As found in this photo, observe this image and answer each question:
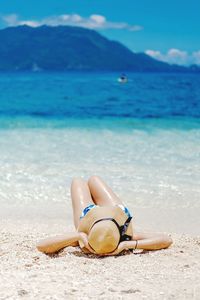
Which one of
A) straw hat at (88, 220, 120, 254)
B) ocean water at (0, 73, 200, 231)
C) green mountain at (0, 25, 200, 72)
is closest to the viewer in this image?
straw hat at (88, 220, 120, 254)

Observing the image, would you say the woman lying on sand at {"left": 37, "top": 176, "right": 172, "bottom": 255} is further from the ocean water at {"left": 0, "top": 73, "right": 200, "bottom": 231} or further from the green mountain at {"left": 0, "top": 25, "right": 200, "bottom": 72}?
the green mountain at {"left": 0, "top": 25, "right": 200, "bottom": 72}

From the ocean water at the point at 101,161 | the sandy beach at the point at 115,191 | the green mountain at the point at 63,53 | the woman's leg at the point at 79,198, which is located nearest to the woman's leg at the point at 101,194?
the woman's leg at the point at 79,198

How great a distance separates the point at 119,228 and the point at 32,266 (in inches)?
31.7

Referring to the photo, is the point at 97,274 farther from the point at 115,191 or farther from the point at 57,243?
the point at 115,191

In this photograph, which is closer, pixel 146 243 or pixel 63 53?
pixel 146 243

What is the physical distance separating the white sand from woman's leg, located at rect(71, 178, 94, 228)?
369 mm

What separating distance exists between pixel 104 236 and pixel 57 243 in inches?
17.0

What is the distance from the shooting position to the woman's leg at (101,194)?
4.89m

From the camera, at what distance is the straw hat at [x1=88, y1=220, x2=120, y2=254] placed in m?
4.28

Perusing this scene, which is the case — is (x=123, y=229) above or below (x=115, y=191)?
above

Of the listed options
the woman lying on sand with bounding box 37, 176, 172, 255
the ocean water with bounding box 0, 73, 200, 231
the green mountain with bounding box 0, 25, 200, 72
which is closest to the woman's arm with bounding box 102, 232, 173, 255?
the woman lying on sand with bounding box 37, 176, 172, 255

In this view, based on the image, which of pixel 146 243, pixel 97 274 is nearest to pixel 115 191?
pixel 146 243

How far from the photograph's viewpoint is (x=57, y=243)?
14.6ft

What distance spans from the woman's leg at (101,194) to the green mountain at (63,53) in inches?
5660
